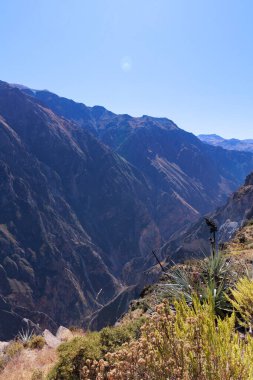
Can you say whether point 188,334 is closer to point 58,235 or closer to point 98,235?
point 58,235

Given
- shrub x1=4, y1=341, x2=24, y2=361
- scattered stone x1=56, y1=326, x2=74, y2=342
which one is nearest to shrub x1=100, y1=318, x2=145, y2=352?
shrub x1=4, y1=341, x2=24, y2=361

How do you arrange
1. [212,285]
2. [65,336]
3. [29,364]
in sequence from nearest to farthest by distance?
[212,285] < [29,364] < [65,336]

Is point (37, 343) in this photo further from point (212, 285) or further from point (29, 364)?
point (212, 285)

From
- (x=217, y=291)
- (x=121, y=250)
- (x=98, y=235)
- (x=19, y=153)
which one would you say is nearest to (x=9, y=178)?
(x=19, y=153)

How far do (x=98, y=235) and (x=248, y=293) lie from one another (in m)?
191

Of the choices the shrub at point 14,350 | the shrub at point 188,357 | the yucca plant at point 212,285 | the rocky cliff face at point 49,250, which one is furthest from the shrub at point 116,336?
the rocky cliff face at point 49,250

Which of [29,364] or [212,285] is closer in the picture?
[212,285]

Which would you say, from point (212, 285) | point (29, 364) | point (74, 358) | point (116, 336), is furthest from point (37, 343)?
point (212, 285)

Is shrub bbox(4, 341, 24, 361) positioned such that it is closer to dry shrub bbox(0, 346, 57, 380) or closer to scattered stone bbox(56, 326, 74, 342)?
dry shrub bbox(0, 346, 57, 380)

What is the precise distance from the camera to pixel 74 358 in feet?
19.9

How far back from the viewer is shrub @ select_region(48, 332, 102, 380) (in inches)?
230

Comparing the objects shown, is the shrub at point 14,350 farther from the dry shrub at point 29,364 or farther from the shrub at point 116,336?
the shrub at point 116,336

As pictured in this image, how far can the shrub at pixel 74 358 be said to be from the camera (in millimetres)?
5848

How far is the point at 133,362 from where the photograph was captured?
3277 millimetres
